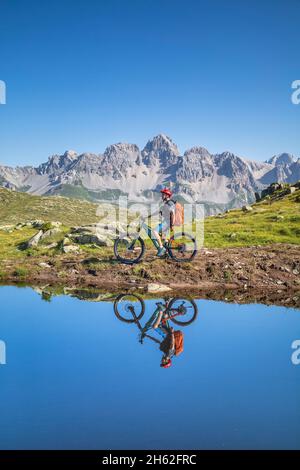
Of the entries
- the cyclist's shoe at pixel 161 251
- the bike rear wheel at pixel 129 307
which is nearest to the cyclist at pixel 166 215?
the cyclist's shoe at pixel 161 251

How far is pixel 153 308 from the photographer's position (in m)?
18.2

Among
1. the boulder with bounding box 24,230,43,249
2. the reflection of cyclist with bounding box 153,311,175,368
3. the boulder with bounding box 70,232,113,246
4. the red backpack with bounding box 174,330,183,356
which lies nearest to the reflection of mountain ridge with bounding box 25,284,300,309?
the reflection of cyclist with bounding box 153,311,175,368

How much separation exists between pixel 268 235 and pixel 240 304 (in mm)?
15235

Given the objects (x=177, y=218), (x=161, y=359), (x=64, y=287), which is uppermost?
(x=177, y=218)

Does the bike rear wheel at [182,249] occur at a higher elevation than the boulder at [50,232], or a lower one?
lower

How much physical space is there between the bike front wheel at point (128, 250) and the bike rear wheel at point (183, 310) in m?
5.37

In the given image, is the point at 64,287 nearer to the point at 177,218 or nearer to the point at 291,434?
the point at 177,218

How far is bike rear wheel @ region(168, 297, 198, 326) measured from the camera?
16.3 metres

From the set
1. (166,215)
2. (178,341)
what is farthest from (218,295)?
(178,341)

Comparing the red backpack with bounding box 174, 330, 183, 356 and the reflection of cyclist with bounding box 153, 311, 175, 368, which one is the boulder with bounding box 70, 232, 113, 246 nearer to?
the reflection of cyclist with bounding box 153, 311, 175, 368

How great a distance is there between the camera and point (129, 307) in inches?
723

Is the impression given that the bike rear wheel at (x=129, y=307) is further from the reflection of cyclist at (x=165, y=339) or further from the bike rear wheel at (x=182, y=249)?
the bike rear wheel at (x=182, y=249)

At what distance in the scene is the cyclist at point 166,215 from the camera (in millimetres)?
21875

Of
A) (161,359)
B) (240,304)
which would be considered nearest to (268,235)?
(240,304)
